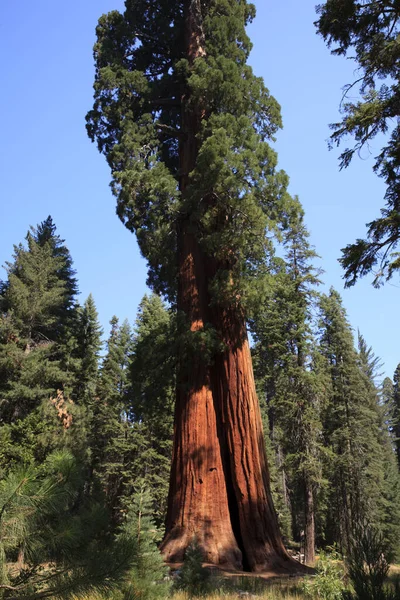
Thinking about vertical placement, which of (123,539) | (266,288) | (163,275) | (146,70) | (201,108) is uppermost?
(146,70)

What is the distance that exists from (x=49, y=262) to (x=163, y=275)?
12385mm

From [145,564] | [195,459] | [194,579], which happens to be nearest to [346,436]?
[195,459]

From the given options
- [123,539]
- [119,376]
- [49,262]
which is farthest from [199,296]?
[119,376]

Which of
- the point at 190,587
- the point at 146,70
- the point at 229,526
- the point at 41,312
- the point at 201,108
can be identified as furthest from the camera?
the point at 41,312

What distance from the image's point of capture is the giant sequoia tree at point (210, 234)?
798 cm

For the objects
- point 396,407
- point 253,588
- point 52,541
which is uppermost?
point 396,407

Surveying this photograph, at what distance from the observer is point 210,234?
9406 mm

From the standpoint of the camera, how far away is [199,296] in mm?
9578

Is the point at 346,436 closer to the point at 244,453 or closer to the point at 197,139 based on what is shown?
the point at 244,453

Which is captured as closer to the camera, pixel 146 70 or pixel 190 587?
pixel 190 587

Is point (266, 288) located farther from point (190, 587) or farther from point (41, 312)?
point (41, 312)

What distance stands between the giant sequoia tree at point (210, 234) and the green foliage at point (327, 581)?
2756 mm

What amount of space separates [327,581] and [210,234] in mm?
6604

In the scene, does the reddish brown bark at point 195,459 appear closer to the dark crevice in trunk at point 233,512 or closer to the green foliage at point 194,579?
the dark crevice in trunk at point 233,512
